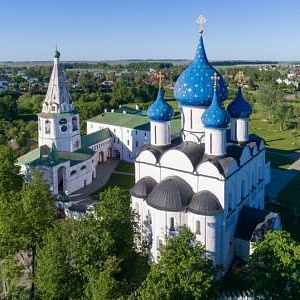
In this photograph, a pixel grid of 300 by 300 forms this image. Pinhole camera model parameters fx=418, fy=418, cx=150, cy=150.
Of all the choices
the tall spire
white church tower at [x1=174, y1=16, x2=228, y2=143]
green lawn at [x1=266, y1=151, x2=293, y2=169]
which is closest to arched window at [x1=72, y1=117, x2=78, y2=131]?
the tall spire

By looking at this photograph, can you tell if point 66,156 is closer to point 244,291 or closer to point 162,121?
point 162,121

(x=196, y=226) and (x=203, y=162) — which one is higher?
(x=203, y=162)

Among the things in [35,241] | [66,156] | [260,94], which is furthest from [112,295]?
[260,94]

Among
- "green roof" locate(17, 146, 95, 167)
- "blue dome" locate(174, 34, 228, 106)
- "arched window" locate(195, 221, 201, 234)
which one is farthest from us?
"green roof" locate(17, 146, 95, 167)

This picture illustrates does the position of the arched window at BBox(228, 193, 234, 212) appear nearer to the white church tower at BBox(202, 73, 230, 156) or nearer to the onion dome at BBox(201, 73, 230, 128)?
the white church tower at BBox(202, 73, 230, 156)

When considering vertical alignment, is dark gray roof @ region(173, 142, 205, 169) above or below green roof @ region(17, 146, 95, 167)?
above

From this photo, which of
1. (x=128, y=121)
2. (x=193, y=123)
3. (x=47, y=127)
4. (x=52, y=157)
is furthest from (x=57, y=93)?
(x=193, y=123)
